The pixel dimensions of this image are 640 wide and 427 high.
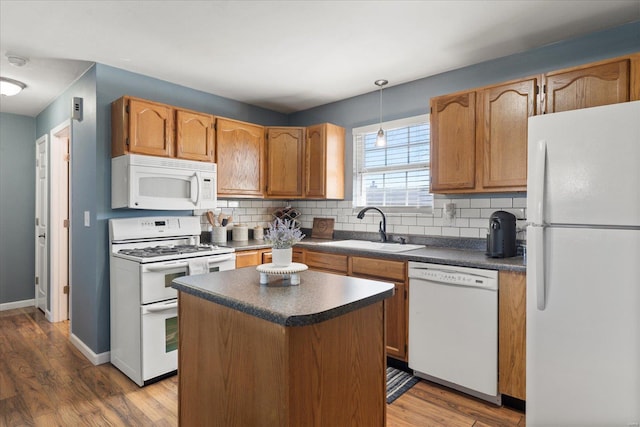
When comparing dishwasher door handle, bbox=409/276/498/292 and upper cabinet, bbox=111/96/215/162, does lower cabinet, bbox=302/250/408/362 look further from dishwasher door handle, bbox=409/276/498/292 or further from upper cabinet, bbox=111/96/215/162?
upper cabinet, bbox=111/96/215/162

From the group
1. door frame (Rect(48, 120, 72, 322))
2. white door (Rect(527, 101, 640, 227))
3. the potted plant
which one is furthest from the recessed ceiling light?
white door (Rect(527, 101, 640, 227))

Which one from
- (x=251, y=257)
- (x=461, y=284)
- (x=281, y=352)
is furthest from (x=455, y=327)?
(x=251, y=257)

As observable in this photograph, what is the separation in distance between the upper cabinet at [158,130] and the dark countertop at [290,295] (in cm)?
168

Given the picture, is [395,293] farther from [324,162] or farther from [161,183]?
[161,183]

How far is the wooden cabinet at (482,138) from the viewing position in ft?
8.18

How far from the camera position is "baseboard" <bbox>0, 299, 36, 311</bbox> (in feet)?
14.7

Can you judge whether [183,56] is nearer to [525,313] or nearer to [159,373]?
[159,373]

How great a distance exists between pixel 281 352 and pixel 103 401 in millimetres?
1914

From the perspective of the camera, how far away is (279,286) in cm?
159

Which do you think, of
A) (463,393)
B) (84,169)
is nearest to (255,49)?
(84,169)

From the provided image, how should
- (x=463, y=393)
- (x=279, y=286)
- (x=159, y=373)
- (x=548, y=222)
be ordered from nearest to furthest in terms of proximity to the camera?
(x=279, y=286) → (x=548, y=222) → (x=463, y=393) → (x=159, y=373)

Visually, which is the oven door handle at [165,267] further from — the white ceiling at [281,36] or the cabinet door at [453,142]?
the cabinet door at [453,142]

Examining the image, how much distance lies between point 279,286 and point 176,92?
107 inches

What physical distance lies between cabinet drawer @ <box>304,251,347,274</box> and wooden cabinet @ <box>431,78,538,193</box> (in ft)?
3.26
